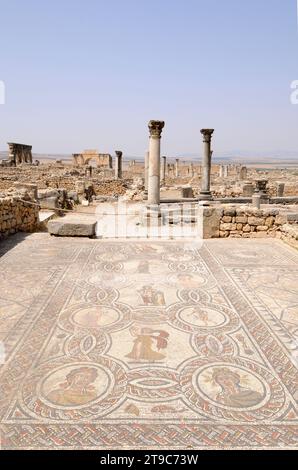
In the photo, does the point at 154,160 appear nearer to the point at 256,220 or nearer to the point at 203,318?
the point at 256,220

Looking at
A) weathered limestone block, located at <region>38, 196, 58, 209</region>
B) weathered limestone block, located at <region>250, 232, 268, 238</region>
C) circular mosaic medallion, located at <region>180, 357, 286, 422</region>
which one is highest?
weathered limestone block, located at <region>38, 196, 58, 209</region>

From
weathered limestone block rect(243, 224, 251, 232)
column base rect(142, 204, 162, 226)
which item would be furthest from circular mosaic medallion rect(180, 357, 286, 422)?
column base rect(142, 204, 162, 226)

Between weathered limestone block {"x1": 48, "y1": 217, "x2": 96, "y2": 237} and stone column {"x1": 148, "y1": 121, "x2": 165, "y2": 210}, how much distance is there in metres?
3.84

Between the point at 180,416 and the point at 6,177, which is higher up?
the point at 6,177

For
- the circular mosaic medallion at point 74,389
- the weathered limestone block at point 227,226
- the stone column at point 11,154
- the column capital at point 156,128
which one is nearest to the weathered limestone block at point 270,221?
the weathered limestone block at point 227,226

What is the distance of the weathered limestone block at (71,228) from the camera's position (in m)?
7.25

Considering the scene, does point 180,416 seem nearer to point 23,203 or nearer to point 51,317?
point 51,317

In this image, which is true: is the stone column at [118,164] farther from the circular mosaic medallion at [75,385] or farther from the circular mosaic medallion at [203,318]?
the circular mosaic medallion at [75,385]

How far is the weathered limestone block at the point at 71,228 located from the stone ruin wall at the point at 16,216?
0.92m

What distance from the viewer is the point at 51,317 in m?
3.41

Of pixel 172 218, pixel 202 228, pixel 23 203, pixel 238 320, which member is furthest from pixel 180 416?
pixel 172 218

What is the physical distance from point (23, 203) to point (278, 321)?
6.84 meters

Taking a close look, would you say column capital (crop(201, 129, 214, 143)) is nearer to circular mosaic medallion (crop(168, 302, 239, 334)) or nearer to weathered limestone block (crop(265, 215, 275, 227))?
weathered limestone block (crop(265, 215, 275, 227))

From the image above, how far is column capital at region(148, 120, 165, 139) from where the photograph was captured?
1038 cm
